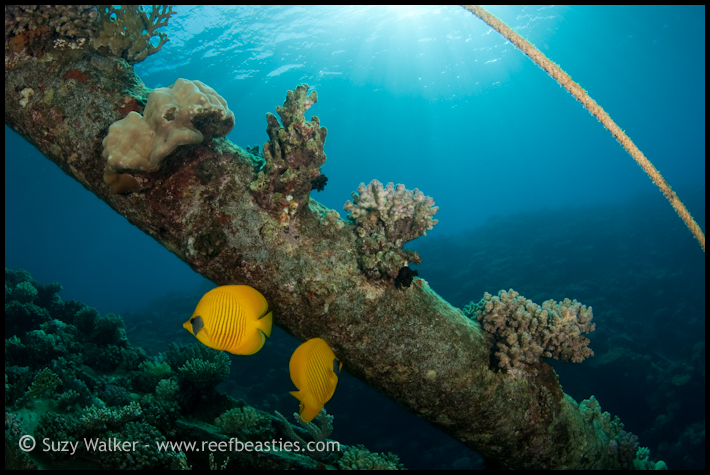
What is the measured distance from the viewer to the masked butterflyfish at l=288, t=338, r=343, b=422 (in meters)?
1.89

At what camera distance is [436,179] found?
13200 cm

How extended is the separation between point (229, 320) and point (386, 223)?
4.78ft

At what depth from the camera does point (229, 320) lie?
1775 mm

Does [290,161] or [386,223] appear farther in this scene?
[386,223]

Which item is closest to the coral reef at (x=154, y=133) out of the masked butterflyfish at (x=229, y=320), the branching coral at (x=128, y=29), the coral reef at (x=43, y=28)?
the branching coral at (x=128, y=29)

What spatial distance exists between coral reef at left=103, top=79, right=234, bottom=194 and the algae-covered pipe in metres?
0.15

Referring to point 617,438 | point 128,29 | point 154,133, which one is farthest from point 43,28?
point 617,438

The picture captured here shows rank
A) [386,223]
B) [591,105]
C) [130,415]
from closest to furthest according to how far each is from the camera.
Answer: [591,105]
[386,223]
[130,415]

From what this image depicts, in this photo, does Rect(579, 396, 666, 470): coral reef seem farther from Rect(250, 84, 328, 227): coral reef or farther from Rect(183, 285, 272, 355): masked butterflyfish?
Rect(250, 84, 328, 227): coral reef

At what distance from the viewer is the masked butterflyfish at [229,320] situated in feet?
5.73

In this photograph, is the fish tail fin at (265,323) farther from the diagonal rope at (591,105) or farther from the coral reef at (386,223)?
the diagonal rope at (591,105)

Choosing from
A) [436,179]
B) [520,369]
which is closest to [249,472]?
[520,369]

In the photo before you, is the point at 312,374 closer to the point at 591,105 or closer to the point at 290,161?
the point at 290,161

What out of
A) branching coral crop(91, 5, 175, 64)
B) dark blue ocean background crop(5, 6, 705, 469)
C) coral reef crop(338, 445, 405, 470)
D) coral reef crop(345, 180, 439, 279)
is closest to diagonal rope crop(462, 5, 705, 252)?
coral reef crop(345, 180, 439, 279)
